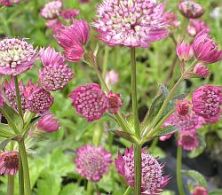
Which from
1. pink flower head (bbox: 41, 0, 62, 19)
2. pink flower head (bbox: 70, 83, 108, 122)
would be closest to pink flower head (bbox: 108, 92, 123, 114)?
pink flower head (bbox: 70, 83, 108, 122)

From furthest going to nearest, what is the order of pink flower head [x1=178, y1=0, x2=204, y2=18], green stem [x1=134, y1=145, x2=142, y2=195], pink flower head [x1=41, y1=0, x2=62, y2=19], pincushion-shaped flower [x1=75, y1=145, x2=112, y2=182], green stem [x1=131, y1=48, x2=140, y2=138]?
pink flower head [x1=41, y1=0, x2=62, y2=19] < pink flower head [x1=178, y1=0, x2=204, y2=18] < pincushion-shaped flower [x1=75, y1=145, x2=112, y2=182] < green stem [x1=134, y1=145, x2=142, y2=195] < green stem [x1=131, y1=48, x2=140, y2=138]

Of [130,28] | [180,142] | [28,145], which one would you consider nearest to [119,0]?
[130,28]

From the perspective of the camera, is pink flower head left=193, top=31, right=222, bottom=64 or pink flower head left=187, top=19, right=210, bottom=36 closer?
pink flower head left=193, top=31, right=222, bottom=64

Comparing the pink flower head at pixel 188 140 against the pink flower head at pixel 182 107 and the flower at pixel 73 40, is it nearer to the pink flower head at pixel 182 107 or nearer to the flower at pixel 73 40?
the pink flower head at pixel 182 107

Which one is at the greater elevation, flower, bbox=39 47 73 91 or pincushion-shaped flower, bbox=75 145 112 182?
flower, bbox=39 47 73 91

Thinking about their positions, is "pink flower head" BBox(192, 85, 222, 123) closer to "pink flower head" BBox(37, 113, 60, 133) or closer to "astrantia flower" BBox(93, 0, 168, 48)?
"astrantia flower" BBox(93, 0, 168, 48)

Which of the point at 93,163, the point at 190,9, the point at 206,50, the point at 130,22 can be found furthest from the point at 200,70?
the point at 190,9

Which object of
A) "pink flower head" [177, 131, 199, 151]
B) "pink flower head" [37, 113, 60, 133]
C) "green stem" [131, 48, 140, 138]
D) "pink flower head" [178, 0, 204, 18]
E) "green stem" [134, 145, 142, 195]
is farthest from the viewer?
"pink flower head" [178, 0, 204, 18]

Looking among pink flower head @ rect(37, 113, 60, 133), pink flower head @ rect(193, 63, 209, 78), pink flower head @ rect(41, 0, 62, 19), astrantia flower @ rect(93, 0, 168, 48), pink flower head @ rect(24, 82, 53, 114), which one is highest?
pink flower head @ rect(41, 0, 62, 19)
